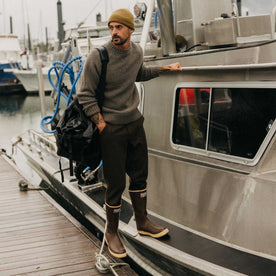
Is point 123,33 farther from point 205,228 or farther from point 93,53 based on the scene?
point 205,228

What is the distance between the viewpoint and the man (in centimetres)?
316

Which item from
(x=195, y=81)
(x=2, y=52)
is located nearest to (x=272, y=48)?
(x=195, y=81)

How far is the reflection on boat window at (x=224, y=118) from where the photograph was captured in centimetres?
342

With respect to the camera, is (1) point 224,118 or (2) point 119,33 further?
(1) point 224,118

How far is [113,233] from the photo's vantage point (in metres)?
3.67

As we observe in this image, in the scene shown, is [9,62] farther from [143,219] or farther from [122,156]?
[122,156]

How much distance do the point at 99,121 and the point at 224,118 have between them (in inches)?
46.0

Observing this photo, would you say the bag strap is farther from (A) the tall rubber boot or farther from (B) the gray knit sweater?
(A) the tall rubber boot

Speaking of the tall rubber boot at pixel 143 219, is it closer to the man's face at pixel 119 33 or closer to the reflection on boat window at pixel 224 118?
the reflection on boat window at pixel 224 118

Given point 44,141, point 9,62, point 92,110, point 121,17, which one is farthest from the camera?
point 9,62

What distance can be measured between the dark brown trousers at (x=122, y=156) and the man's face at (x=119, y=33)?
2.20 ft

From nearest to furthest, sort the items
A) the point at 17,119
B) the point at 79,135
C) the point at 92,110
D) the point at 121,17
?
the point at 121,17 < the point at 92,110 < the point at 79,135 < the point at 17,119

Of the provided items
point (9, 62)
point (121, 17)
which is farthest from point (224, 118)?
point (9, 62)

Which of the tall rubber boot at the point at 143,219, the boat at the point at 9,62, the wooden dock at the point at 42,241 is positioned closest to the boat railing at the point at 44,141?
the wooden dock at the point at 42,241
